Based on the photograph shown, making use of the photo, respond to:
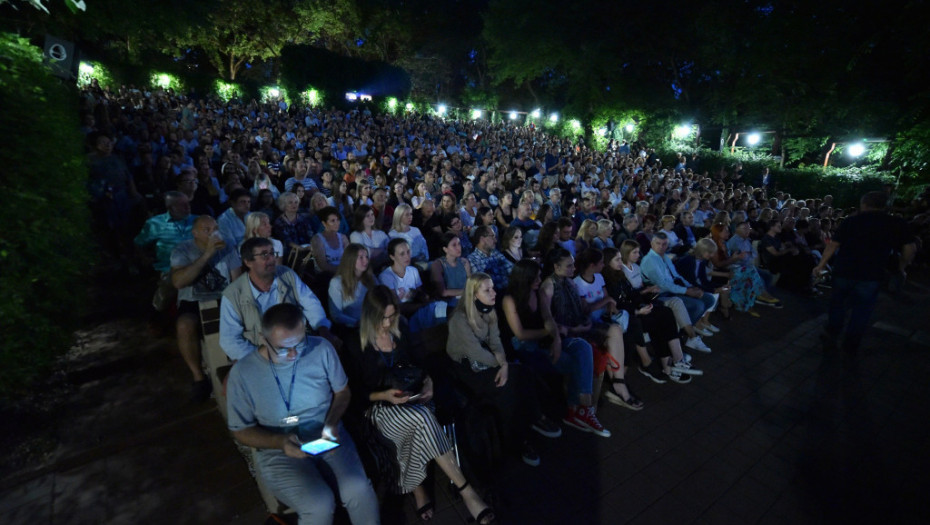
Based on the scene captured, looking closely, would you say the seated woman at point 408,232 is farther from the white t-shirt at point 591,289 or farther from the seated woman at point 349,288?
the white t-shirt at point 591,289

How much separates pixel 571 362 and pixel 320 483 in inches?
93.1

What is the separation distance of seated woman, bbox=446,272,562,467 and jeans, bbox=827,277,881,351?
5.04m

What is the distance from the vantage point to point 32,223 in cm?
324

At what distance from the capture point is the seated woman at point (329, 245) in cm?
477

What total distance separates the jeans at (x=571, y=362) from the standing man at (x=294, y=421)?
1965mm

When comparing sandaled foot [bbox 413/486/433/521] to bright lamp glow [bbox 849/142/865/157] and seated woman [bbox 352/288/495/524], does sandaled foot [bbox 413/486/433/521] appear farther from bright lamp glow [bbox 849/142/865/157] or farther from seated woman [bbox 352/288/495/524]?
bright lamp glow [bbox 849/142/865/157]

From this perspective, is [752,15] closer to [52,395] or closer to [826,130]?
[826,130]

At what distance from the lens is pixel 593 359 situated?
4.03m

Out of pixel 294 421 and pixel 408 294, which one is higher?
pixel 408 294

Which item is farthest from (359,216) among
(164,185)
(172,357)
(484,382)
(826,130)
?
(826,130)

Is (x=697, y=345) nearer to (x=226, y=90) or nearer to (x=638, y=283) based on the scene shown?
(x=638, y=283)

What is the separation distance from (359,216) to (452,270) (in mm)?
1451

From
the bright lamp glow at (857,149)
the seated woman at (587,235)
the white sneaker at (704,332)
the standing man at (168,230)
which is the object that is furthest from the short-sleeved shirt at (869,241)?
the bright lamp glow at (857,149)

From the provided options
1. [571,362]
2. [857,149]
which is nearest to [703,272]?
[571,362]
